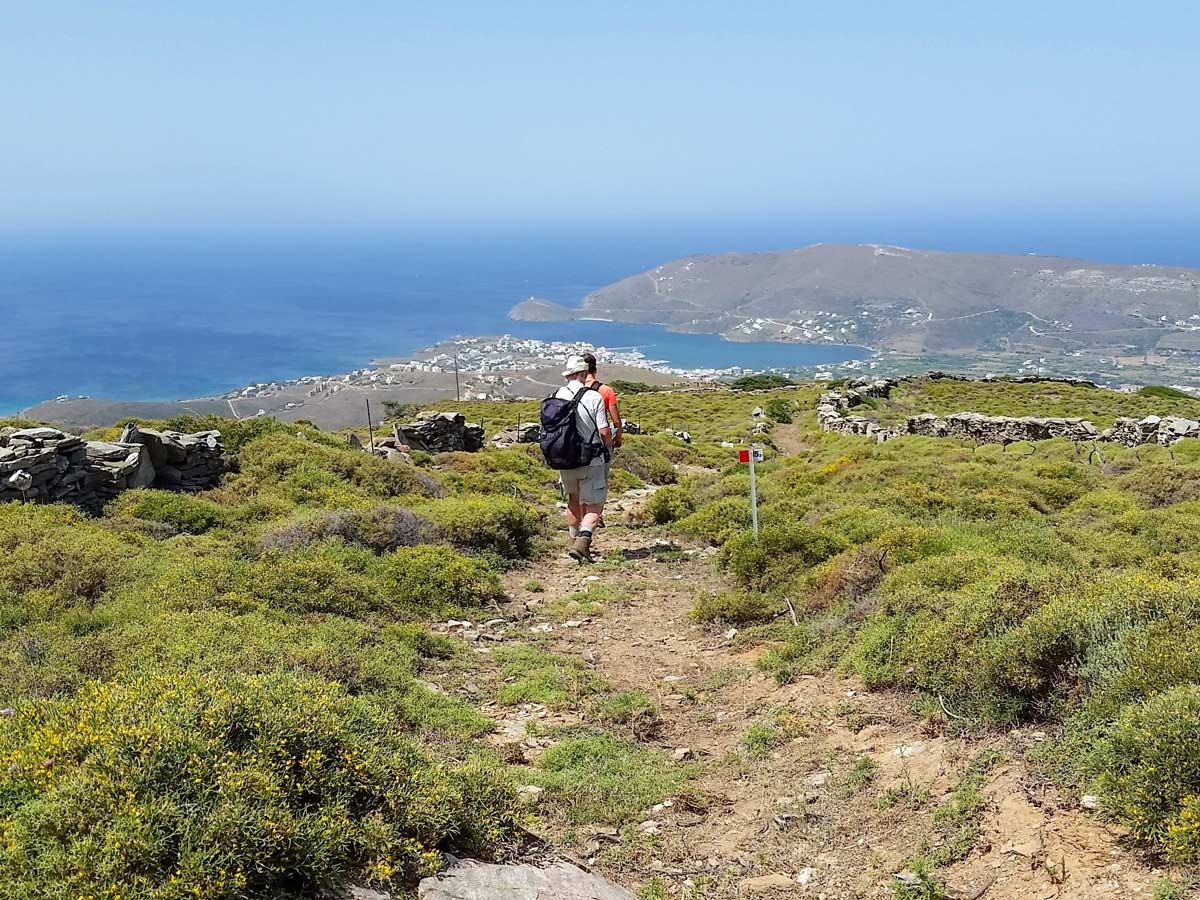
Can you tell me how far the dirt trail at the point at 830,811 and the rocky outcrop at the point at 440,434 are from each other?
14.8 m

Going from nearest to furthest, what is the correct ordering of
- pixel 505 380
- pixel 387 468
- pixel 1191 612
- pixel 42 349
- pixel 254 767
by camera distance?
1. pixel 254 767
2. pixel 1191 612
3. pixel 387 468
4. pixel 505 380
5. pixel 42 349

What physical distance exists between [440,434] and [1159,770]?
19.5 meters

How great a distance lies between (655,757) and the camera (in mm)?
5855

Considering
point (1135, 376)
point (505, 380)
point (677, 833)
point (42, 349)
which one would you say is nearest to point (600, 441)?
point (677, 833)

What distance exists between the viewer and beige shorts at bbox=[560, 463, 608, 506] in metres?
11.5

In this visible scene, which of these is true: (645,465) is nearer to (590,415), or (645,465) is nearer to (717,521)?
(717,521)

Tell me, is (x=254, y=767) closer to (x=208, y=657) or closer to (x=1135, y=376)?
(x=208, y=657)

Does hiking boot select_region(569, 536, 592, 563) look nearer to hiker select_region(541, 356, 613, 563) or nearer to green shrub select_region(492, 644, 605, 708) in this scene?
hiker select_region(541, 356, 613, 563)

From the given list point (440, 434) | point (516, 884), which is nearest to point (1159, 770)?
point (516, 884)

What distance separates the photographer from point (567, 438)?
1108 centimetres

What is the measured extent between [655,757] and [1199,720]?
330 cm

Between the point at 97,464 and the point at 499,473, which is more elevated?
the point at 97,464

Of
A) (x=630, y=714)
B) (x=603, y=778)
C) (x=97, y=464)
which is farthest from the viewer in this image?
(x=97, y=464)

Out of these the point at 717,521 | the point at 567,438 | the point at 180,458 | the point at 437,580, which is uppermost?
the point at 567,438
